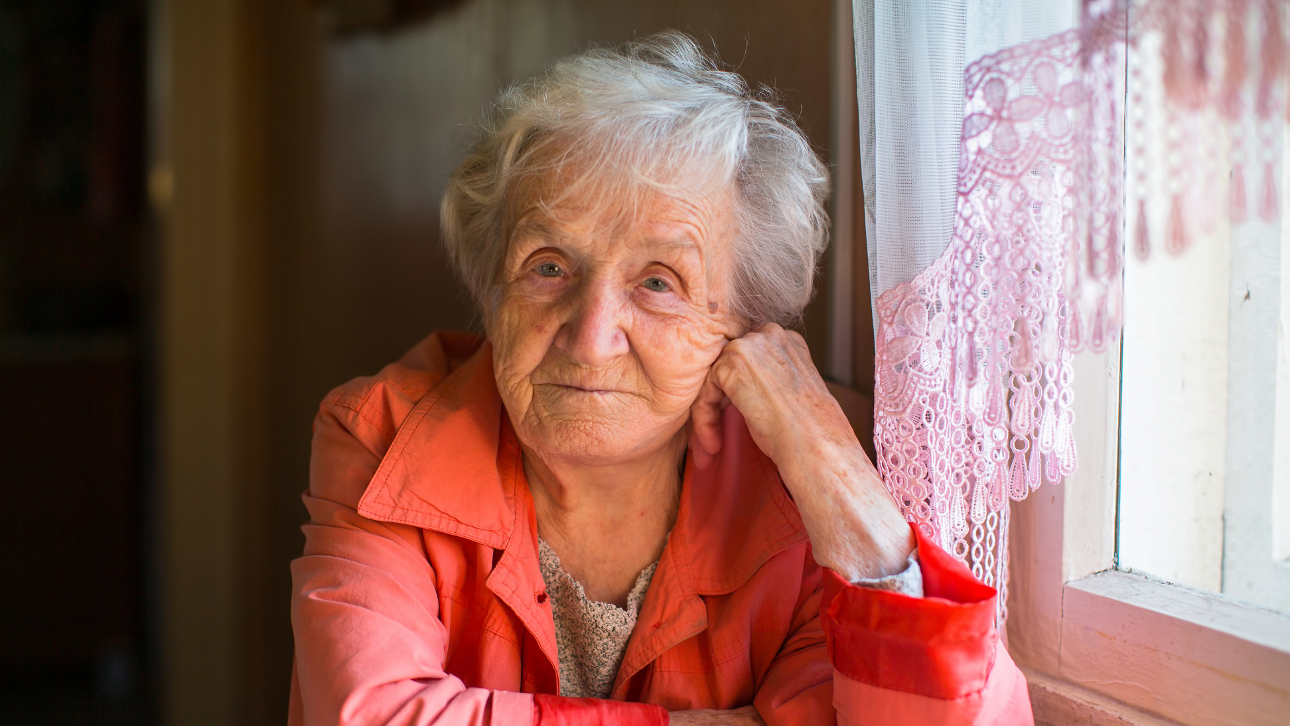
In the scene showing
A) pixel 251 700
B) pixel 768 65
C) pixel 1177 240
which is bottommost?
pixel 251 700

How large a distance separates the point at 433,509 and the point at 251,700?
2171 millimetres

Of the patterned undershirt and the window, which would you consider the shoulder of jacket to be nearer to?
the patterned undershirt

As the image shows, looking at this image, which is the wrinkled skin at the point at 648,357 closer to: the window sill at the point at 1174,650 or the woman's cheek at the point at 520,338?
the woman's cheek at the point at 520,338

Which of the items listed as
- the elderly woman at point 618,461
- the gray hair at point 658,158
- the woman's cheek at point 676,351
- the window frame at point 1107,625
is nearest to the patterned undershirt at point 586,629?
the elderly woman at point 618,461

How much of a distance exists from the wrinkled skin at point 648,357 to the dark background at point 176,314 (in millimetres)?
1404

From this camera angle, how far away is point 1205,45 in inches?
26.4

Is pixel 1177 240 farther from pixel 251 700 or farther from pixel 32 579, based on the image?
pixel 32 579

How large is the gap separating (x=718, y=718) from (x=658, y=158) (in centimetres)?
78

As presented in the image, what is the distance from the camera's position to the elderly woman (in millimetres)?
1106

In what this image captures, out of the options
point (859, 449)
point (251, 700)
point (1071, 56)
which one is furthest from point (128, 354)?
point (1071, 56)

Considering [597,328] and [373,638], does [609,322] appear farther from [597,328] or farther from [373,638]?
[373,638]

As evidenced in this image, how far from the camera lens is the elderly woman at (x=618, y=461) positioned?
1.11 meters

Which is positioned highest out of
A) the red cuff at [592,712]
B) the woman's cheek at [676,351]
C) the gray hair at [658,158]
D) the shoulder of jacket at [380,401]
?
the gray hair at [658,158]

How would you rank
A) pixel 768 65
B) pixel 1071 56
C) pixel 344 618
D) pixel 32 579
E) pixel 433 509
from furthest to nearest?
pixel 32 579 < pixel 768 65 < pixel 433 509 < pixel 344 618 < pixel 1071 56
